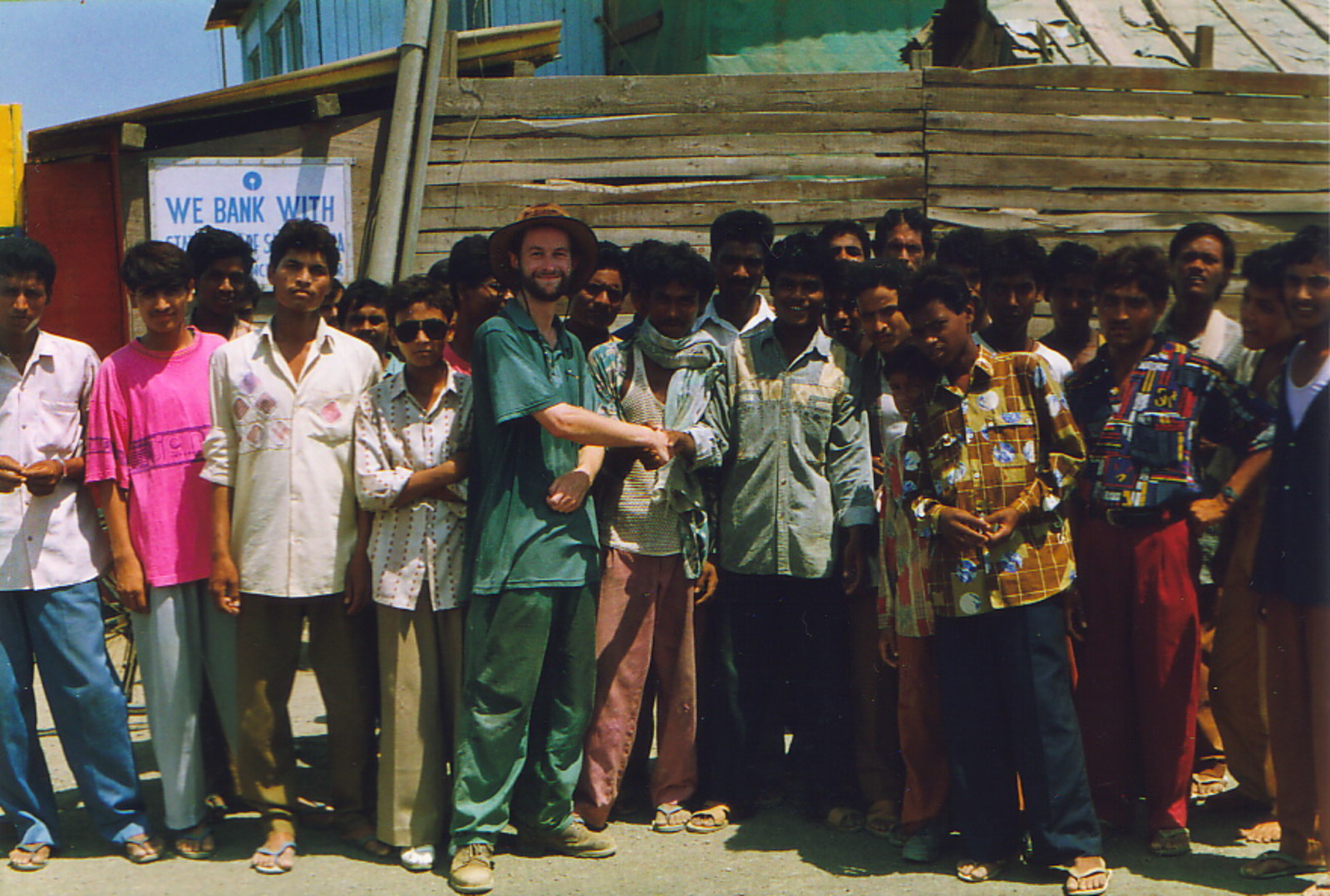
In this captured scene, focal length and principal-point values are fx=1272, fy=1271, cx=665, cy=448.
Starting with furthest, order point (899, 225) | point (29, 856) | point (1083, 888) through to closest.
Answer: point (899, 225)
point (29, 856)
point (1083, 888)

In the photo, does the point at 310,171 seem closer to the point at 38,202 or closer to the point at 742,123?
the point at 38,202

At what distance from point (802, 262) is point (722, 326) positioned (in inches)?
15.3

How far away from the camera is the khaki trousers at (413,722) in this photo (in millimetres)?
4117

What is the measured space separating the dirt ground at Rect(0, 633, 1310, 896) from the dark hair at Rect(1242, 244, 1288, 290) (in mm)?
1817

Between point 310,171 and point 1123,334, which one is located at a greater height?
point 310,171

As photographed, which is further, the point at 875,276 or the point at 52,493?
the point at 875,276

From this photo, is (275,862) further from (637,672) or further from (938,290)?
(938,290)

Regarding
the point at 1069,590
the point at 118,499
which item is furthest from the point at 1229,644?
the point at 118,499

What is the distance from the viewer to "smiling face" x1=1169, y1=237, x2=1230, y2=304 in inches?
171

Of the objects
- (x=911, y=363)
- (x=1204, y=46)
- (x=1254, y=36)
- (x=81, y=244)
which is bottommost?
(x=911, y=363)

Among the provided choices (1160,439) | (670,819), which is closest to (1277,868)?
(1160,439)

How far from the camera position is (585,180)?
26.0ft

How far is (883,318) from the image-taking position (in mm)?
4461

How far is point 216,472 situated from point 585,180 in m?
4.27
